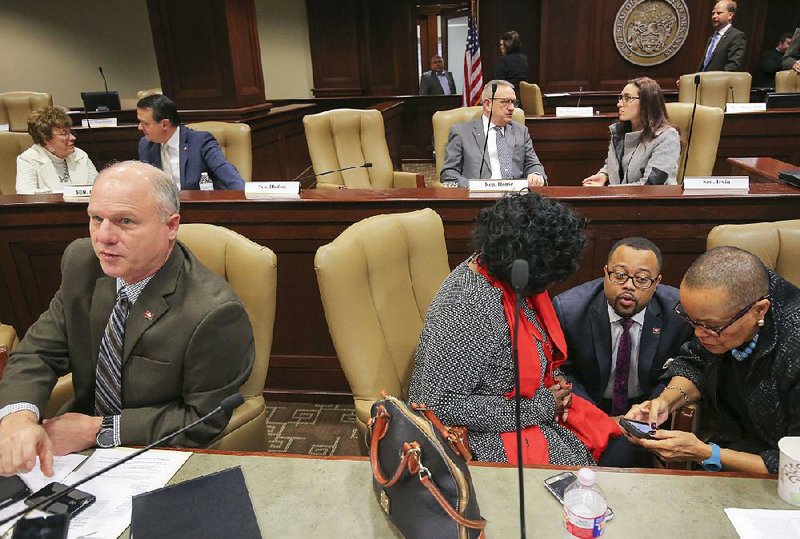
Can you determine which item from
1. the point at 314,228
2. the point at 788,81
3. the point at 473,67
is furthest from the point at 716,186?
the point at 788,81

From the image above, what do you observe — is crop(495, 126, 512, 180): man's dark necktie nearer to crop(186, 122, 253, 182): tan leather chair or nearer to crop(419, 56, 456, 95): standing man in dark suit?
crop(186, 122, 253, 182): tan leather chair

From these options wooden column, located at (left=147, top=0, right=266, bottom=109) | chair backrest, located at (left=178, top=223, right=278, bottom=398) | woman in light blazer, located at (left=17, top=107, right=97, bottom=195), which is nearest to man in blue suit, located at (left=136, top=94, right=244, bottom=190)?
woman in light blazer, located at (left=17, top=107, right=97, bottom=195)

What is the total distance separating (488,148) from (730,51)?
369 cm

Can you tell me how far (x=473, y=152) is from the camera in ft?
10.6

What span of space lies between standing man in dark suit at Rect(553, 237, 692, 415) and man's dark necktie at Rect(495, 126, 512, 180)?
1.66m

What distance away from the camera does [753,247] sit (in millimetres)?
1557

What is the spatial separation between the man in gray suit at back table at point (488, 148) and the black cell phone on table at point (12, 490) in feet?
Result: 8.27

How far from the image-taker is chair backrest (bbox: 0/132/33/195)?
3.58 metres

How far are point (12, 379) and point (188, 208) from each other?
1.05 m

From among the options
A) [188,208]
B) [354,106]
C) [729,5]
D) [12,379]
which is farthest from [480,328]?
[354,106]

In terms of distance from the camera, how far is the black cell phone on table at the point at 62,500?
3.13ft

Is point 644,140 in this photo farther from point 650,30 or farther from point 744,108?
point 650,30

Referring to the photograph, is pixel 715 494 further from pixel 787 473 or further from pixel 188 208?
pixel 188 208

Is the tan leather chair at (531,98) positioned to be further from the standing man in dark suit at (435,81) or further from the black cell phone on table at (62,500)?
the black cell phone on table at (62,500)
